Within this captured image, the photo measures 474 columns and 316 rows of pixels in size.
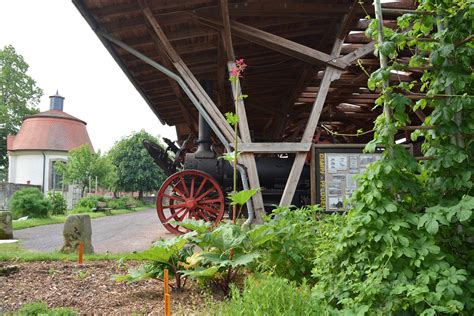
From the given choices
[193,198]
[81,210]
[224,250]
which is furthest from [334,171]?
[81,210]

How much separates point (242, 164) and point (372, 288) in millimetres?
4548

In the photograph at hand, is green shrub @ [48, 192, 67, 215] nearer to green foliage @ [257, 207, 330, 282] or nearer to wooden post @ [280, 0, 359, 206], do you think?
wooden post @ [280, 0, 359, 206]

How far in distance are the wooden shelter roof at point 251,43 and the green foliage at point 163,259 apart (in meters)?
2.39

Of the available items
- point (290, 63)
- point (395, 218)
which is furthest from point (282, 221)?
point (290, 63)

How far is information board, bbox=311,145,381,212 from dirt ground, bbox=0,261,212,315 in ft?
11.8

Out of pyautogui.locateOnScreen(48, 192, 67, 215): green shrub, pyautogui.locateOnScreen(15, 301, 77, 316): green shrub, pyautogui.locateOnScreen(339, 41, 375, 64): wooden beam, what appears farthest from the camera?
pyautogui.locateOnScreen(48, 192, 67, 215): green shrub

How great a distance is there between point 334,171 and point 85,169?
2058 cm

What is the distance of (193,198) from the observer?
7.55 meters

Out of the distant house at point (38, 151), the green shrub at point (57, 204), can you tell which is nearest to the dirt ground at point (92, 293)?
the green shrub at point (57, 204)

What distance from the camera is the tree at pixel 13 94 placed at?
3148 cm

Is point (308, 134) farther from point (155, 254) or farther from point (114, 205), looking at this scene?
point (114, 205)

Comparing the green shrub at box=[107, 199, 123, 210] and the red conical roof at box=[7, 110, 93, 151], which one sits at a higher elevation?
the red conical roof at box=[7, 110, 93, 151]

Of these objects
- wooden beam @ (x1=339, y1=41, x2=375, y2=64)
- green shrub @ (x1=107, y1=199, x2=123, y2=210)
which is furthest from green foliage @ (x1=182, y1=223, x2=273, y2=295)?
green shrub @ (x1=107, y1=199, x2=123, y2=210)

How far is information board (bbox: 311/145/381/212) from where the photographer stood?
6529mm
